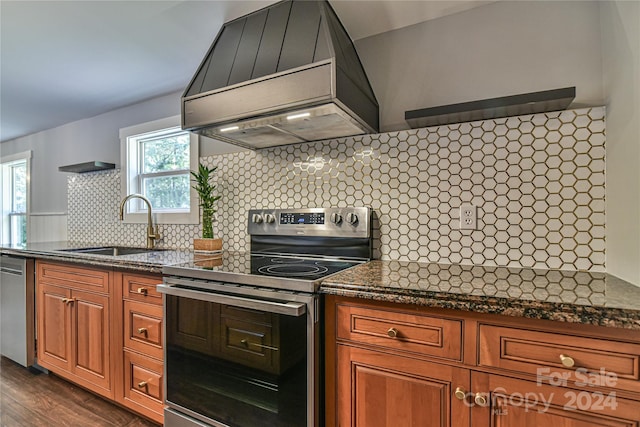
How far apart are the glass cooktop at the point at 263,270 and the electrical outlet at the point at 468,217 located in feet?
1.85

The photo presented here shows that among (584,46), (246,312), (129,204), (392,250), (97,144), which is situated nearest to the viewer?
(246,312)

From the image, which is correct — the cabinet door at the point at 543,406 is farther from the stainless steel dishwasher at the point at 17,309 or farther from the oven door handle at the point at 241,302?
the stainless steel dishwasher at the point at 17,309

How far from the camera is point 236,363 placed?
4.39 ft

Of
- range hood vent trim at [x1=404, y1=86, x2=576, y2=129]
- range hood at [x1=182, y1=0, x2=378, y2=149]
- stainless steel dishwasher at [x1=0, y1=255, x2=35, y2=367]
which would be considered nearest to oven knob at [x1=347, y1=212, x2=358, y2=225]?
range hood at [x1=182, y1=0, x2=378, y2=149]

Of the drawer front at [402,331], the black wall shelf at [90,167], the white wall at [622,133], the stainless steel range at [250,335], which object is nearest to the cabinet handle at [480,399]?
the drawer front at [402,331]

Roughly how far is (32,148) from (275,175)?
12.5ft

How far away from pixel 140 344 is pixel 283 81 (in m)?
1.59

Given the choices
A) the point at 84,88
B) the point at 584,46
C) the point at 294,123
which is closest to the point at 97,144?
the point at 84,88

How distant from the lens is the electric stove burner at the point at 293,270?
1354 mm

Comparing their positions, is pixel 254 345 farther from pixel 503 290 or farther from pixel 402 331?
pixel 503 290

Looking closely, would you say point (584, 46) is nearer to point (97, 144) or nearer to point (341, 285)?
point (341, 285)

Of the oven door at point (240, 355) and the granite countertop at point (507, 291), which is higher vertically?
the granite countertop at point (507, 291)

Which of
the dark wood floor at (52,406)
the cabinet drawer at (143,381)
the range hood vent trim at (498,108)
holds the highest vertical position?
the range hood vent trim at (498,108)

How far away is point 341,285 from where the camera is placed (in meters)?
1.16
